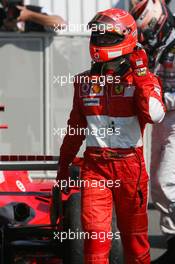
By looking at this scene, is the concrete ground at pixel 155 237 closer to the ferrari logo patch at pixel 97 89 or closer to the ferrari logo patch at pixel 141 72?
the ferrari logo patch at pixel 97 89

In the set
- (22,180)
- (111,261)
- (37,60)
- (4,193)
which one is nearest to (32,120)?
(37,60)

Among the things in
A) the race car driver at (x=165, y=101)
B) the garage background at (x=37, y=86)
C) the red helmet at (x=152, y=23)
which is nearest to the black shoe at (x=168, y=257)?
the race car driver at (x=165, y=101)

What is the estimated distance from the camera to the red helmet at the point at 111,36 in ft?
18.1

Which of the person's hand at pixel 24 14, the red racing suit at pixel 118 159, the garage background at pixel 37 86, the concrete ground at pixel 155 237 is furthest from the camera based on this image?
the garage background at pixel 37 86

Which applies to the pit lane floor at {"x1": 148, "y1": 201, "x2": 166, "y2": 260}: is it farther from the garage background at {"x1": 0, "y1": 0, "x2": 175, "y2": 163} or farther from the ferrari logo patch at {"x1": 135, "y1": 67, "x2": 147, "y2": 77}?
the ferrari logo patch at {"x1": 135, "y1": 67, "x2": 147, "y2": 77}

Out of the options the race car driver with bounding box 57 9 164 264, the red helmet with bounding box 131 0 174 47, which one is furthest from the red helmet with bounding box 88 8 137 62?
the red helmet with bounding box 131 0 174 47

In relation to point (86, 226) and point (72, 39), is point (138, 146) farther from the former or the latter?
point (72, 39)

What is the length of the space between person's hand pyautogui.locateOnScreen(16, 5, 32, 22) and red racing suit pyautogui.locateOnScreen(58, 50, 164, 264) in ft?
12.3

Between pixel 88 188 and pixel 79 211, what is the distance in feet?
0.77

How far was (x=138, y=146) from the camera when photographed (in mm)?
5586

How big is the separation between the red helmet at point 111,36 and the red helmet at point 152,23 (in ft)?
3.88

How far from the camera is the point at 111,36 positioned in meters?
5.57

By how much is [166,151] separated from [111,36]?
153 cm

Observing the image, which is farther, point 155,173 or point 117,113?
point 155,173
